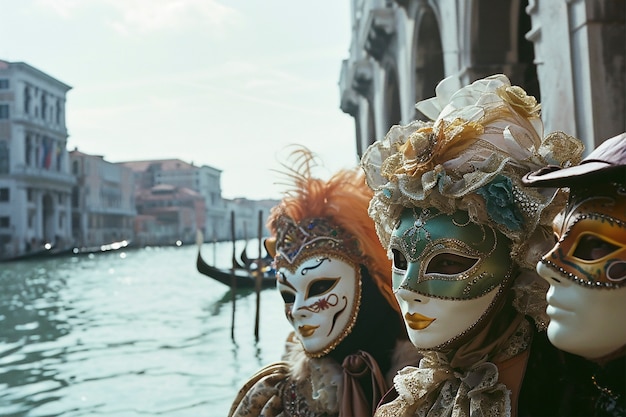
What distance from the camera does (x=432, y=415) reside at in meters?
1.14

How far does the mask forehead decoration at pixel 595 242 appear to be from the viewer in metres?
0.81

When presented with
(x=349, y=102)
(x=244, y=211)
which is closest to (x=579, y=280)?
(x=349, y=102)

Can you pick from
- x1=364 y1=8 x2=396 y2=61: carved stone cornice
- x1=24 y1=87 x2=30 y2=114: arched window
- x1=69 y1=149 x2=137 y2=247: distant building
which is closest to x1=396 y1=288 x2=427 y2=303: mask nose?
x1=364 y1=8 x2=396 y2=61: carved stone cornice

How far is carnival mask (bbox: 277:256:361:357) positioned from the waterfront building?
6.01ft

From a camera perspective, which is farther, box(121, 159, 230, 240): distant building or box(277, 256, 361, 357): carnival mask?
box(121, 159, 230, 240): distant building

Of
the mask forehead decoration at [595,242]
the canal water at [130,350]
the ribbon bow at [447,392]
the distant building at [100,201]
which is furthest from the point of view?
the distant building at [100,201]

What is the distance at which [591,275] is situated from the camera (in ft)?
2.67

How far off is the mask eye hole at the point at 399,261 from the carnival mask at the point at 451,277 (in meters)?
0.03

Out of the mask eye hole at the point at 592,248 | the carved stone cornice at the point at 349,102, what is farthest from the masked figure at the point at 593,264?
the carved stone cornice at the point at 349,102

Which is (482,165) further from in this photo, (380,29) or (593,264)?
(380,29)

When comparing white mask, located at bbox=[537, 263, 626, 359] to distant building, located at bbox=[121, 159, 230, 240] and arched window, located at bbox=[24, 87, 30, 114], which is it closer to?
arched window, located at bbox=[24, 87, 30, 114]

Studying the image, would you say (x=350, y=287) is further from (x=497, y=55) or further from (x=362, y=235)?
(x=497, y=55)

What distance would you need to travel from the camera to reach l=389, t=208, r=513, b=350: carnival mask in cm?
108

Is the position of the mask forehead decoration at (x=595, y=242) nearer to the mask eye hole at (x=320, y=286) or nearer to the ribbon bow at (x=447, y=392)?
the ribbon bow at (x=447, y=392)
